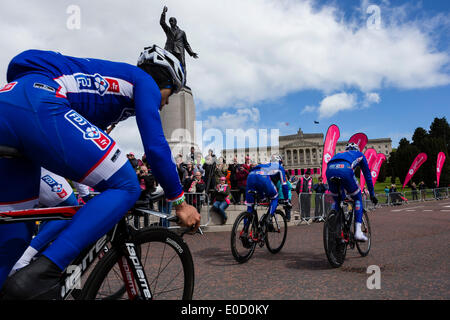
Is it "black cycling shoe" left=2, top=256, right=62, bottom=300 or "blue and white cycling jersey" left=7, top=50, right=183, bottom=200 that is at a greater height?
"blue and white cycling jersey" left=7, top=50, right=183, bottom=200

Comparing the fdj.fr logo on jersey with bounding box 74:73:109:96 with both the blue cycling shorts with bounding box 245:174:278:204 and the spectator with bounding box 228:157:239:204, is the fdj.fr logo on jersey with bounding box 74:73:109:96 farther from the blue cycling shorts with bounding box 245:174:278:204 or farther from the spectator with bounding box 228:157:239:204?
the spectator with bounding box 228:157:239:204

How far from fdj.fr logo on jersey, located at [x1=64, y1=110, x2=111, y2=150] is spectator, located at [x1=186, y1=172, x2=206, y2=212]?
7.86 metres

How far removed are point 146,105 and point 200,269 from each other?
3429 mm

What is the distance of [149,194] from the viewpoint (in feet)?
6.07

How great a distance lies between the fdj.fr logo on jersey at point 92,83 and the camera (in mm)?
1702

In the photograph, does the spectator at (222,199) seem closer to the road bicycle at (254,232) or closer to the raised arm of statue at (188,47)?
the road bicycle at (254,232)

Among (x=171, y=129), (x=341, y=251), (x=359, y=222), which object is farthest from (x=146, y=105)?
(x=171, y=129)

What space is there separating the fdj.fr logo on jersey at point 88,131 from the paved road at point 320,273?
86.9 inches

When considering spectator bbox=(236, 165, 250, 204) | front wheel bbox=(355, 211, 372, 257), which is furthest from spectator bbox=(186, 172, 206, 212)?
front wheel bbox=(355, 211, 372, 257)

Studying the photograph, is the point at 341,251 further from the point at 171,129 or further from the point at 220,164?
the point at 171,129

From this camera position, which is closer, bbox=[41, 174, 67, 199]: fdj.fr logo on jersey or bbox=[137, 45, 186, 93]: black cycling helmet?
bbox=[137, 45, 186, 93]: black cycling helmet

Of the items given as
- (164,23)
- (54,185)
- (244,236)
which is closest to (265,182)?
(244,236)

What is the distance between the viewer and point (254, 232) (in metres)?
5.47

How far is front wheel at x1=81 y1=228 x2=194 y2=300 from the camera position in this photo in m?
1.60
